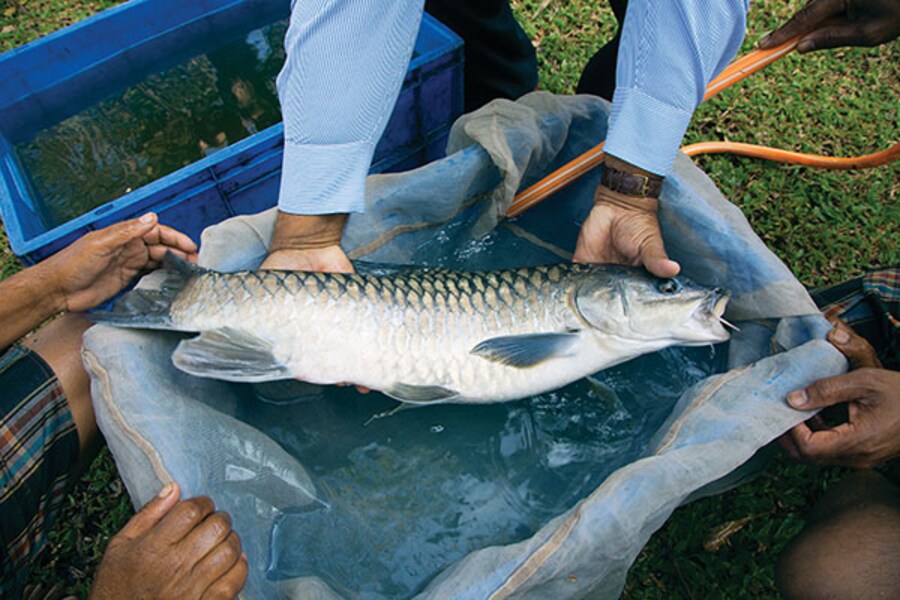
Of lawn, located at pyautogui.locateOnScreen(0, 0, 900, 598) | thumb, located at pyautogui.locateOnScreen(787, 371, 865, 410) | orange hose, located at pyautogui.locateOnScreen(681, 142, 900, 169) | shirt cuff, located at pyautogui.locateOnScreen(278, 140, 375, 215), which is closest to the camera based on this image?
thumb, located at pyautogui.locateOnScreen(787, 371, 865, 410)

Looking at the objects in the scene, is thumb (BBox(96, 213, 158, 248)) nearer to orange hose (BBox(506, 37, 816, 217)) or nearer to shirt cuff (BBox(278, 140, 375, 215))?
shirt cuff (BBox(278, 140, 375, 215))

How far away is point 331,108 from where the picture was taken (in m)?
2.24

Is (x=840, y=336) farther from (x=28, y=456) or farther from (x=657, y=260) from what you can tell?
(x=28, y=456)

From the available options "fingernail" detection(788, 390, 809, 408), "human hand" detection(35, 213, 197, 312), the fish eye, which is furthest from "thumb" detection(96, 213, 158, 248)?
"fingernail" detection(788, 390, 809, 408)

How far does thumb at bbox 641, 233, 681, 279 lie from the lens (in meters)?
2.08

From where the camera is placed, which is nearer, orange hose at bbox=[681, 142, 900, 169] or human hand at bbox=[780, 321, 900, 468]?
human hand at bbox=[780, 321, 900, 468]

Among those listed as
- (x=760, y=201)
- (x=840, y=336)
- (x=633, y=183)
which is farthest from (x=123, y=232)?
(x=760, y=201)

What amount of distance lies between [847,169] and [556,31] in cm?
218

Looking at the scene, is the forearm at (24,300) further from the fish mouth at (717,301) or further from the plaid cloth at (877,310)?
the plaid cloth at (877,310)

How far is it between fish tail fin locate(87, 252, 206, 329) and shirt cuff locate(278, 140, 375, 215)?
0.44 metres

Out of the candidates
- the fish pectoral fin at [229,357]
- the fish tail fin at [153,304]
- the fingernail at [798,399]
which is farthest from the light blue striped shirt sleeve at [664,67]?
the fish tail fin at [153,304]

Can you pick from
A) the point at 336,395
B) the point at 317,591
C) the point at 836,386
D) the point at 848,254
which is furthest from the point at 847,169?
the point at 317,591

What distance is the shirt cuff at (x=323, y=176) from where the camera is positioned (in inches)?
90.5

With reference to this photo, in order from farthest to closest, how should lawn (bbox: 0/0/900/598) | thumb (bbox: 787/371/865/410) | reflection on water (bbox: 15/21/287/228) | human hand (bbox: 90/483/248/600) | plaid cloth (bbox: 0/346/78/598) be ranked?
reflection on water (bbox: 15/21/287/228) < lawn (bbox: 0/0/900/598) < plaid cloth (bbox: 0/346/78/598) < thumb (bbox: 787/371/865/410) < human hand (bbox: 90/483/248/600)
